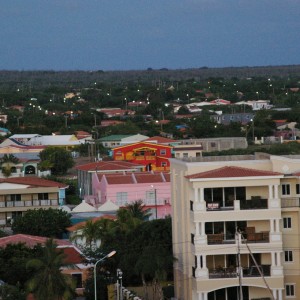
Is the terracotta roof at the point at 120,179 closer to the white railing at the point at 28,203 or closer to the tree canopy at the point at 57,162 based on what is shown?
the white railing at the point at 28,203

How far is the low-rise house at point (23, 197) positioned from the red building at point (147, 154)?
74.4ft

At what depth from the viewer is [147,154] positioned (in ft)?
283

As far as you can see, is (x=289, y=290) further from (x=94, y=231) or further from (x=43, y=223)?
(x=43, y=223)

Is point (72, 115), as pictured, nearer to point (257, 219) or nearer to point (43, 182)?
point (43, 182)

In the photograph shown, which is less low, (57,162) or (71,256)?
(71,256)

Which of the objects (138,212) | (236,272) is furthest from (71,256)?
(236,272)

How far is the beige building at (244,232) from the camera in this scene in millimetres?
39094

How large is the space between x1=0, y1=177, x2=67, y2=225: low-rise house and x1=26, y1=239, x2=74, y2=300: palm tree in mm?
21936

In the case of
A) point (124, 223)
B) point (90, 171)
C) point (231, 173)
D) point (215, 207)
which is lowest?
point (90, 171)

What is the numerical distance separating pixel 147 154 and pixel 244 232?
155 ft

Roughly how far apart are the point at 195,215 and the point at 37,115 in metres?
105

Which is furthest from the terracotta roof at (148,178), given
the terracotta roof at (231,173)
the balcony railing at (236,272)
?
the balcony railing at (236,272)

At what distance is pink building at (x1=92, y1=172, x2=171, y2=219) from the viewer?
205ft

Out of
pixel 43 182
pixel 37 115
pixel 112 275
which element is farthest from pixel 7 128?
pixel 112 275
